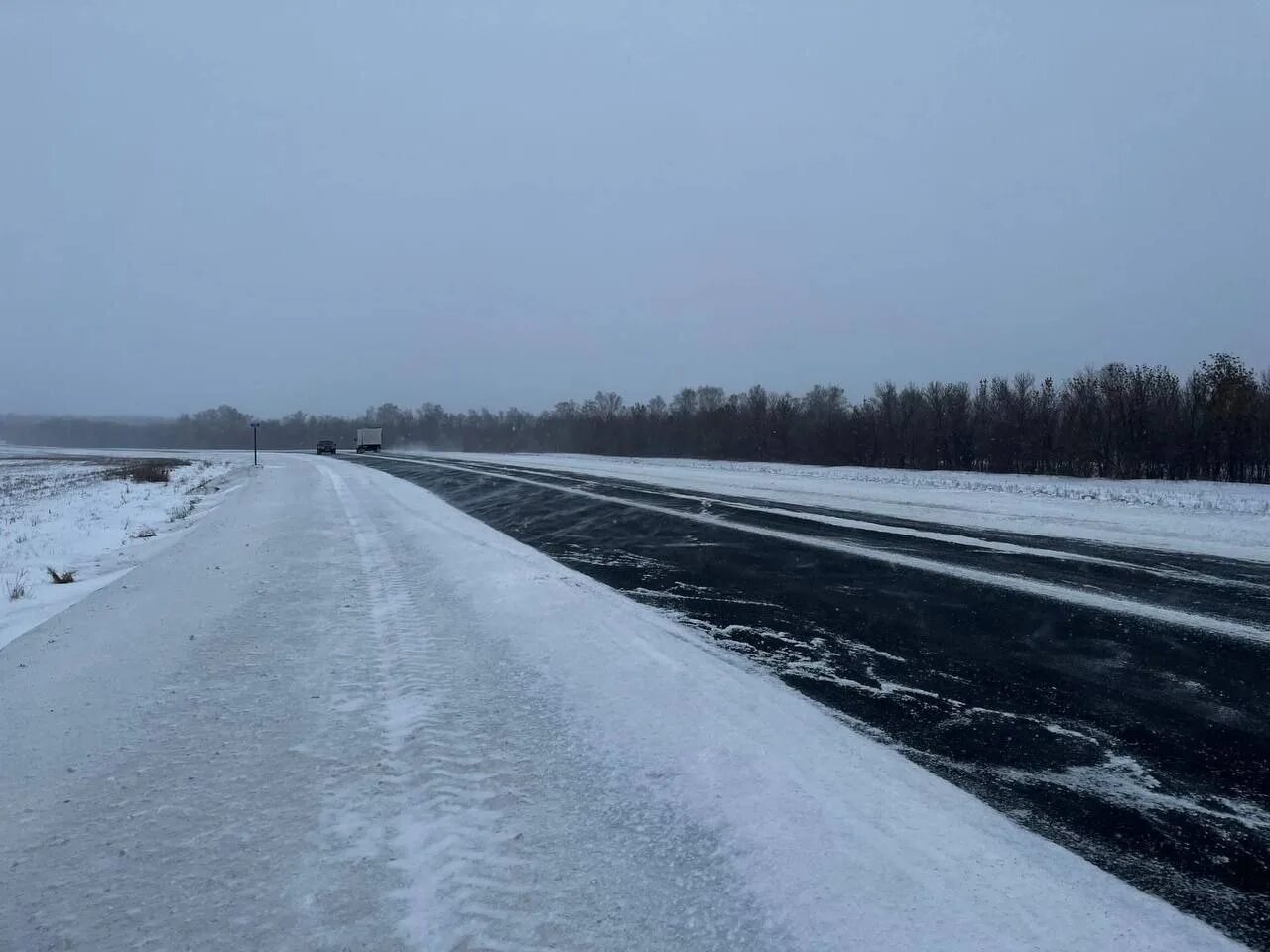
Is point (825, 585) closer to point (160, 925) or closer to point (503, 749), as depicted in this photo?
point (503, 749)

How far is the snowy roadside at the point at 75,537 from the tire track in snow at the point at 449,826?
4.42 metres

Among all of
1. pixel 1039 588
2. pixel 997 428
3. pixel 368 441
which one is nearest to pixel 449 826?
pixel 1039 588

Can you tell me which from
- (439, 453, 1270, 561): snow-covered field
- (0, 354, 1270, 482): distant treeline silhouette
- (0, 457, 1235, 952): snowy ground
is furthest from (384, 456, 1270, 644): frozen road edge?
(0, 354, 1270, 482): distant treeline silhouette

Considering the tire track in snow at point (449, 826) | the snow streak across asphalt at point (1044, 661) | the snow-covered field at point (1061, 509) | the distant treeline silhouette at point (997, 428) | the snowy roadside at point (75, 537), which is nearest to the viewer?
the tire track in snow at point (449, 826)

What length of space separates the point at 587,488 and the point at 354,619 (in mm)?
15683

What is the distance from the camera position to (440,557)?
1009 centimetres

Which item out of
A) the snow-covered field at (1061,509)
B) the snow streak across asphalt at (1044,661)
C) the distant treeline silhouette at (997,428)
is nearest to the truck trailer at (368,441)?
the distant treeline silhouette at (997,428)

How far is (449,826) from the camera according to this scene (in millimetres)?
3275

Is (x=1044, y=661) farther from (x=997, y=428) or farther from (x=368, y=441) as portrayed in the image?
(x=368, y=441)

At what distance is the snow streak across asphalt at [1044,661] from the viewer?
3312mm

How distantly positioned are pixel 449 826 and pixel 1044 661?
4523 millimetres

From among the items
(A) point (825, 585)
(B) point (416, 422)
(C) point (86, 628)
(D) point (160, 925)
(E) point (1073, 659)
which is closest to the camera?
(D) point (160, 925)

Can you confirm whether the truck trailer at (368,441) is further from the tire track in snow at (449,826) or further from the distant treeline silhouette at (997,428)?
the tire track in snow at (449,826)

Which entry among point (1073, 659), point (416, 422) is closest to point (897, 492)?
point (1073, 659)
